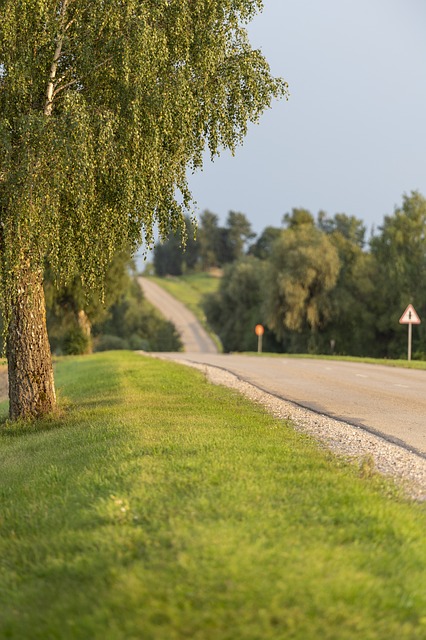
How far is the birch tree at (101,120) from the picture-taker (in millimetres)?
11727

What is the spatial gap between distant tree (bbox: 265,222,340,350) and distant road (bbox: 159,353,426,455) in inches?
1212

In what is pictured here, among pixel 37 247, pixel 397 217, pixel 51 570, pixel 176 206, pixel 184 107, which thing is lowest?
pixel 51 570

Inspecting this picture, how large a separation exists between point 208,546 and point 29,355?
9.72 metres

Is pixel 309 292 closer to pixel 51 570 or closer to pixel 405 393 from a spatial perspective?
pixel 405 393

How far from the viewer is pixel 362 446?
1005cm

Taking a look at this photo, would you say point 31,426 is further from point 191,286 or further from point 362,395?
point 191,286

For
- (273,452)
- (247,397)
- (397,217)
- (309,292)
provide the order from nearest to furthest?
(273,452)
(247,397)
(309,292)
(397,217)

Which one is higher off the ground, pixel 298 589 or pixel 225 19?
pixel 225 19

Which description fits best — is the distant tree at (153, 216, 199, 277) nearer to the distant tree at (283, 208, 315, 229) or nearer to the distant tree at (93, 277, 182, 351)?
the distant tree at (93, 277, 182, 351)

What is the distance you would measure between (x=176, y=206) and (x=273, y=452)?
616 cm

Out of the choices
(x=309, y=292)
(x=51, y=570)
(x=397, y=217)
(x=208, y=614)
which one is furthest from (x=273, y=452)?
(x=397, y=217)

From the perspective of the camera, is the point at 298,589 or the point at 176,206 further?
the point at 176,206

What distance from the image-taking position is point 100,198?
12.9m

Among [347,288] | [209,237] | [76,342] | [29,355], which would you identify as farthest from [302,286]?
[209,237]
